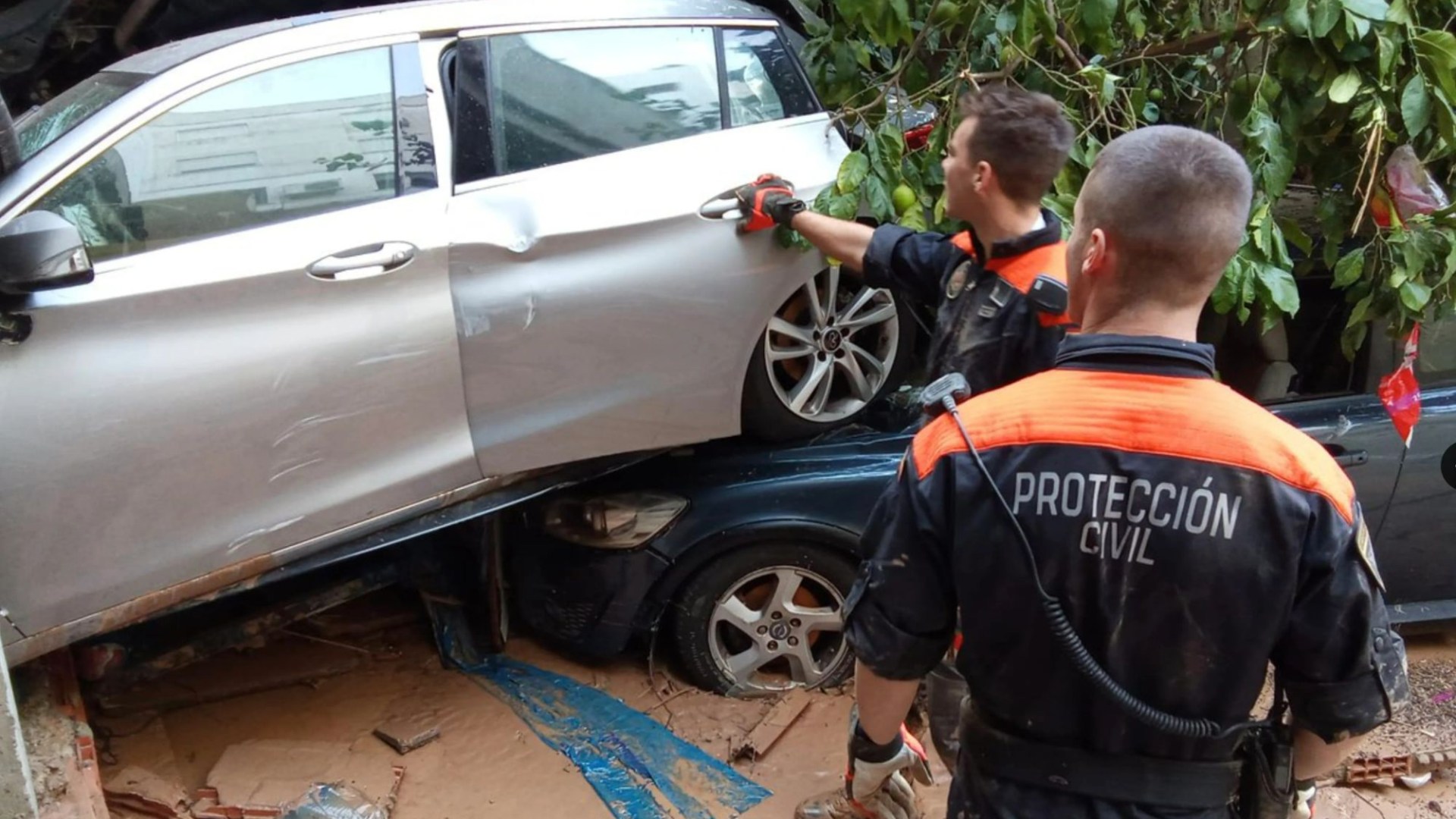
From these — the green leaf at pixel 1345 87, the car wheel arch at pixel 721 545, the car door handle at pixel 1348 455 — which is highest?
the green leaf at pixel 1345 87

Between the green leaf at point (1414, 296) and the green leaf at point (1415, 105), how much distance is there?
0.40 metres

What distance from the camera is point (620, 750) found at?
339 cm

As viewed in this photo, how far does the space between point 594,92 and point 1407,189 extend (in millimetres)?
2286

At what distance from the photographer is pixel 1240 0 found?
10.6ft

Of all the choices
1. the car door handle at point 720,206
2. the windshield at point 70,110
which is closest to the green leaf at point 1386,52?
the car door handle at point 720,206

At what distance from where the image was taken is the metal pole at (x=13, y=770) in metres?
2.35

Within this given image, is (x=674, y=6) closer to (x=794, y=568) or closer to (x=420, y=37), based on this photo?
(x=420, y=37)

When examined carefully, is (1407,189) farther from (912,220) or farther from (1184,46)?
(912,220)

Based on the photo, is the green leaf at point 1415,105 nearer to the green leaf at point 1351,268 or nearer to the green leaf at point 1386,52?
the green leaf at point 1386,52

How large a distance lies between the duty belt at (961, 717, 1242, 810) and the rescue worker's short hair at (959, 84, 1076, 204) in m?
1.25

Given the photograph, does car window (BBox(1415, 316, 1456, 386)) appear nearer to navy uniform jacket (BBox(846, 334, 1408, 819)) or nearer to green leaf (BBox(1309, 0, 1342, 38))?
green leaf (BBox(1309, 0, 1342, 38))

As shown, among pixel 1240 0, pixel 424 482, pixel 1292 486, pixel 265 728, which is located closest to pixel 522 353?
pixel 424 482

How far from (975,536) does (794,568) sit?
2.07m

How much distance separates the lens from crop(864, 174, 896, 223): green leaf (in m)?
3.22
